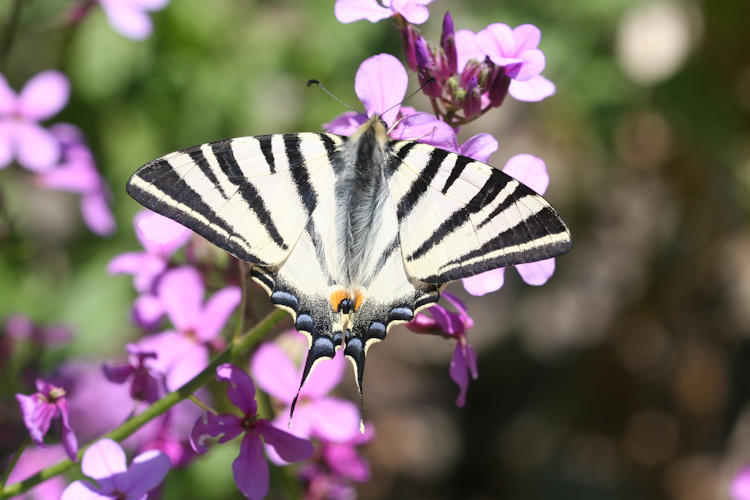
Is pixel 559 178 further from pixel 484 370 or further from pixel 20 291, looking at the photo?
pixel 20 291

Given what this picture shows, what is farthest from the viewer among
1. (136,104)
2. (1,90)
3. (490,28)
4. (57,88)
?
(136,104)

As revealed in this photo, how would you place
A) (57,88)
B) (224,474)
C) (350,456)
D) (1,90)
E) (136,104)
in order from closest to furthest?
1. (350,456)
2. (1,90)
3. (57,88)
4. (224,474)
5. (136,104)

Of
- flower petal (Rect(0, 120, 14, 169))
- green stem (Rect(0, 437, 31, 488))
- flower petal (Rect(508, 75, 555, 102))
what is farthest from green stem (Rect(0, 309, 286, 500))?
flower petal (Rect(0, 120, 14, 169))

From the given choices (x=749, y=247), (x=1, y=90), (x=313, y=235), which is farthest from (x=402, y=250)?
(x=749, y=247)

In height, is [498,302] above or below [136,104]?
below

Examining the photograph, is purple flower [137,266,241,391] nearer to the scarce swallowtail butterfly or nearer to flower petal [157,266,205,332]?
flower petal [157,266,205,332]

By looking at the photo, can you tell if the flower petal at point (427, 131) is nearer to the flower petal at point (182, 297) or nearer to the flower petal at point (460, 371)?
the flower petal at point (460, 371)

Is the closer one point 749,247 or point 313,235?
point 313,235

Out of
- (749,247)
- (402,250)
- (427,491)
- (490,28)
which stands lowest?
(427,491)
